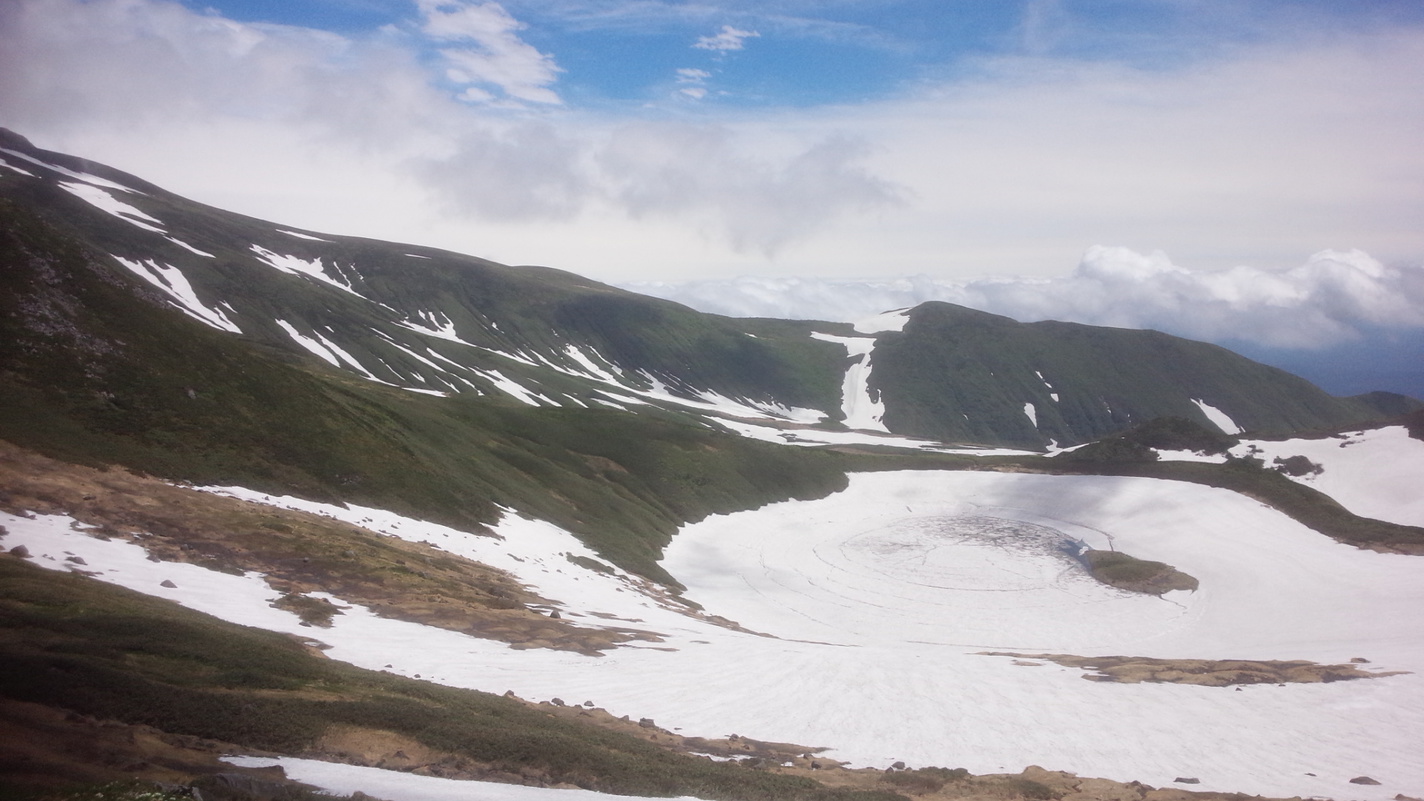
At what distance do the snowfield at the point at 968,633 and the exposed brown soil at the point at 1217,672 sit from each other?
94 cm

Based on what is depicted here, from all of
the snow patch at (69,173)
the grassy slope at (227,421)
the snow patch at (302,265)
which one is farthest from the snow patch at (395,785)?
the snow patch at (69,173)

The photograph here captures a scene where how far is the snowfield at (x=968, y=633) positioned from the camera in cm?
2481

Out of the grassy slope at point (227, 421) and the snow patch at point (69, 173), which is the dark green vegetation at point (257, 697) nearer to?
the grassy slope at point (227, 421)

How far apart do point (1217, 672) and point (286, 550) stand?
36.1 meters

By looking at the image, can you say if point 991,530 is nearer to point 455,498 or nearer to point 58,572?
point 455,498

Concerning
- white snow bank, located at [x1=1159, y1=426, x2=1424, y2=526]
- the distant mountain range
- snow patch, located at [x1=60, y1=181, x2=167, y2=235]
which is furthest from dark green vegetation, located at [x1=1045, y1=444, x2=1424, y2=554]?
snow patch, located at [x1=60, y1=181, x2=167, y2=235]

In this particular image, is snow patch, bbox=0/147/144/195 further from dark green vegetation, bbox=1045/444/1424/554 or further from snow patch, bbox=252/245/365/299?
dark green vegetation, bbox=1045/444/1424/554

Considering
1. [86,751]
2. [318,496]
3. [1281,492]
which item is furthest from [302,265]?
[86,751]

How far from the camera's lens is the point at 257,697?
52.4 ft

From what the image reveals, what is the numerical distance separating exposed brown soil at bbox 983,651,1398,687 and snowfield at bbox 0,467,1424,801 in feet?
3.09

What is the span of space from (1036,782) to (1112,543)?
54.0 metres

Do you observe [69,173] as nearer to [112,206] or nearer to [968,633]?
[112,206]

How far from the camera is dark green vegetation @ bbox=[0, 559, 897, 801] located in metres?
13.9

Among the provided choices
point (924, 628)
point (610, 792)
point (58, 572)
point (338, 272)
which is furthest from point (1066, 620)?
point (338, 272)
